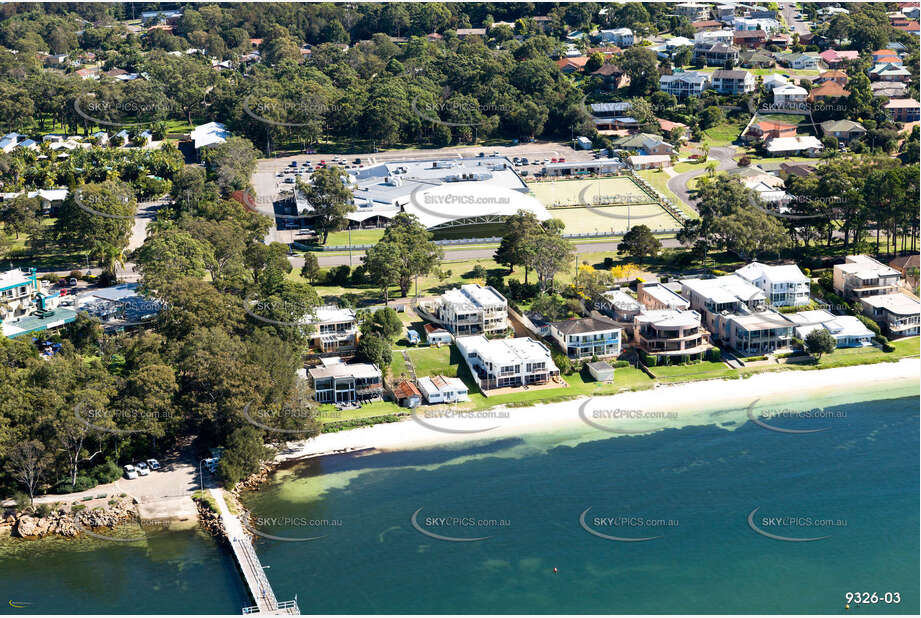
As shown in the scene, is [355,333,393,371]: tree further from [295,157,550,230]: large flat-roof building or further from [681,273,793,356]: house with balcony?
A: [295,157,550,230]: large flat-roof building

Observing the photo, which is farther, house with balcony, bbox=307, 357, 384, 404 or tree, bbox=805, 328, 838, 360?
tree, bbox=805, 328, 838, 360

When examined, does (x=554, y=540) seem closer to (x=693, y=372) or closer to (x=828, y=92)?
(x=693, y=372)

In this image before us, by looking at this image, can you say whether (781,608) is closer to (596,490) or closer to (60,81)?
(596,490)

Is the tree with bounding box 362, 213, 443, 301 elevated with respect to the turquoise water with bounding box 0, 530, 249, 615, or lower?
elevated

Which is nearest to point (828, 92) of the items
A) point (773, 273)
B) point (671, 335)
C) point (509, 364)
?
point (773, 273)

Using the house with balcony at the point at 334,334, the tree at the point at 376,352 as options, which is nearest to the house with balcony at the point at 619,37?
the house with balcony at the point at 334,334

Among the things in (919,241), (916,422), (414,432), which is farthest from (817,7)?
(414,432)

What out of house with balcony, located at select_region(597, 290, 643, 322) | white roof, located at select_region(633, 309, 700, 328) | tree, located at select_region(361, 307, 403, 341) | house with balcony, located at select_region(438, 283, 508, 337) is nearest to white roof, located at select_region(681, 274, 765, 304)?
white roof, located at select_region(633, 309, 700, 328)
